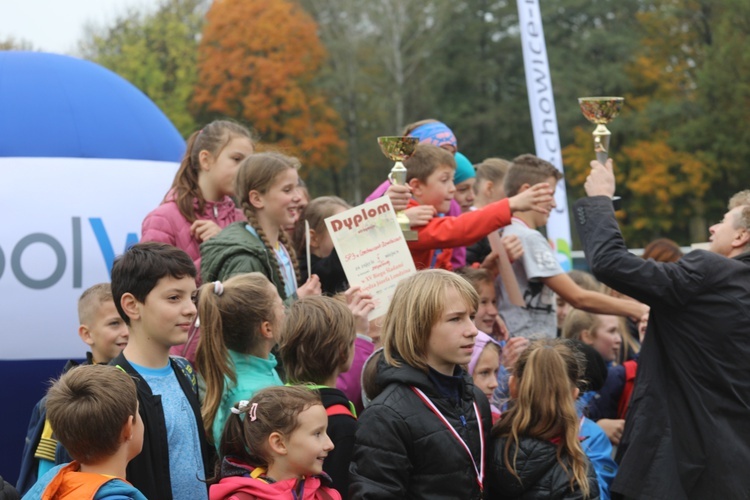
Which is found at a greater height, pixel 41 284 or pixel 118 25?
pixel 118 25

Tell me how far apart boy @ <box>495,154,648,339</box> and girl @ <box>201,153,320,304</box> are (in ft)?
4.99

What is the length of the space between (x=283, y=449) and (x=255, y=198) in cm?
191

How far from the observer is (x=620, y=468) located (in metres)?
5.78

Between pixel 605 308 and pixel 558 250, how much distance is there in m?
5.03

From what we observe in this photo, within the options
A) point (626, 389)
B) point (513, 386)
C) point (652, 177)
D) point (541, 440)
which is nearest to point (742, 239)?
point (513, 386)

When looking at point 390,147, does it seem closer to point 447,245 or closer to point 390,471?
point 447,245

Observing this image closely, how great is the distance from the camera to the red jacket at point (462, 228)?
611 centimetres

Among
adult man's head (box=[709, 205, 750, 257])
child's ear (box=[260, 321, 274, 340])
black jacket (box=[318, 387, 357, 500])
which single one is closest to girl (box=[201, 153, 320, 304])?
child's ear (box=[260, 321, 274, 340])

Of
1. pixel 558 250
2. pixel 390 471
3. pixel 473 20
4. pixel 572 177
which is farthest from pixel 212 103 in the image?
pixel 390 471

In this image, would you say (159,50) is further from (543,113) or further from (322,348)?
(322,348)

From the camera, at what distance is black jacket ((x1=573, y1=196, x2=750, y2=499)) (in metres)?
5.61

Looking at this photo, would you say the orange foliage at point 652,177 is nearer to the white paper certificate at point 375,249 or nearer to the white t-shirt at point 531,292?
the white t-shirt at point 531,292

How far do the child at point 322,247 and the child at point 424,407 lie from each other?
4.64ft

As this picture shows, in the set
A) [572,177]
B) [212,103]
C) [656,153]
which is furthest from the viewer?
[212,103]
